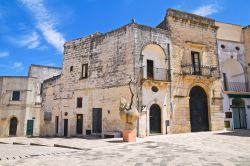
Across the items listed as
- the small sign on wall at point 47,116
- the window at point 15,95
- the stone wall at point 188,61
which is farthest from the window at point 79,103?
the window at point 15,95

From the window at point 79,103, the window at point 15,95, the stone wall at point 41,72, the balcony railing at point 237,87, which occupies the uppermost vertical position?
the stone wall at point 41,72

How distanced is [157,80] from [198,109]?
450 centimetres

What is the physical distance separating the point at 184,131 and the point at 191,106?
2083 millimetres

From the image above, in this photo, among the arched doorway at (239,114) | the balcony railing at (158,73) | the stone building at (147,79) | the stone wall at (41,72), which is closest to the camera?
the stone building at (147,79)

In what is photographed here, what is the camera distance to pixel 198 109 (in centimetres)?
1694

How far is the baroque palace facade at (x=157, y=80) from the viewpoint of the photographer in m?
15.4

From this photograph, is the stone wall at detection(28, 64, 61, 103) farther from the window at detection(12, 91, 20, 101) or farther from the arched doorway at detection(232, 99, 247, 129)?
the arched doorway at detection(232, 99, 247, 129)

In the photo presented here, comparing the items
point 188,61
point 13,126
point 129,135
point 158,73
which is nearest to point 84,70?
point 158,73

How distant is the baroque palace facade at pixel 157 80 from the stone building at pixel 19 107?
15.8 feet

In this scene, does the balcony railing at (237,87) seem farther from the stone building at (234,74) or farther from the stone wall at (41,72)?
the stone wall at (41,72)

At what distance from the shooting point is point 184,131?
622 inches


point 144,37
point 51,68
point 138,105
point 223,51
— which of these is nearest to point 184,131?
point 138,105

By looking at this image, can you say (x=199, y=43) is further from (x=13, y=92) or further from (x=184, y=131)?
(x=13, y=92)

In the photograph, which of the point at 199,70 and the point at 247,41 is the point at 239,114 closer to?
the point at 199,70
